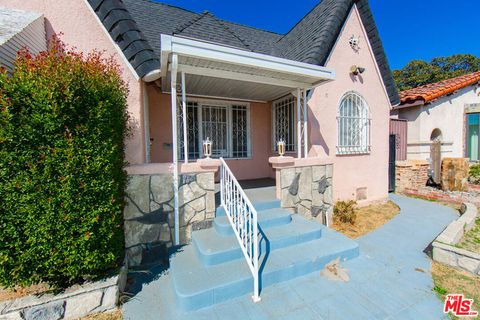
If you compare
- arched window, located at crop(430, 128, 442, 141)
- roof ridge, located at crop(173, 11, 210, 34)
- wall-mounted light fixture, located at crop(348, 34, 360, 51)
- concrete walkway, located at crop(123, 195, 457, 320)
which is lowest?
concrete walkway, located at crop(123, 195, 457, 320)

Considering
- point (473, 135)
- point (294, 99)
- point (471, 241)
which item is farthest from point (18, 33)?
point (473, 135)

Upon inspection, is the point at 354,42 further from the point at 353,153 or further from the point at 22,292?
the point at 22,292

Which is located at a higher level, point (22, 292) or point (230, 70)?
point (230, 70)

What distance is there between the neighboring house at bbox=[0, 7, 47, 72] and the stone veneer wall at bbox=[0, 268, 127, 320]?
3.32 metres

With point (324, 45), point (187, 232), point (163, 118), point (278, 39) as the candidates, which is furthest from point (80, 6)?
point (278, 39)

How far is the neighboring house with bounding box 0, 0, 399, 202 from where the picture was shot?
17.4 feet

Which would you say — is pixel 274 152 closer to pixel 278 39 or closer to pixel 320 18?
pixel 320 18

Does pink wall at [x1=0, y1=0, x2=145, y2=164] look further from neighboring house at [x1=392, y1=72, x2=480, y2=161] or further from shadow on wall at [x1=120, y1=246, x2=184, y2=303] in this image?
neighboring house at [x1=392, y1=72, x2=480, y2=161]

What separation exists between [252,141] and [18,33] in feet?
18.5

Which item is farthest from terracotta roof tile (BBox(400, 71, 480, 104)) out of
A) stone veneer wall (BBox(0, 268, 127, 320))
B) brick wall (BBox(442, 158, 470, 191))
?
stone veneer wall (BBox(0, 268, 127, 320))

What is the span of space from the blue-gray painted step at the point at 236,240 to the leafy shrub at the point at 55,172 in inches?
51.1

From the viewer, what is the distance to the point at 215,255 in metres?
3.21

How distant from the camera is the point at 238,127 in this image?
23.0ft

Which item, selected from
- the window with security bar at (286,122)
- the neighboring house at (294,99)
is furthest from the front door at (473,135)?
the window with security bar at (286,122)
